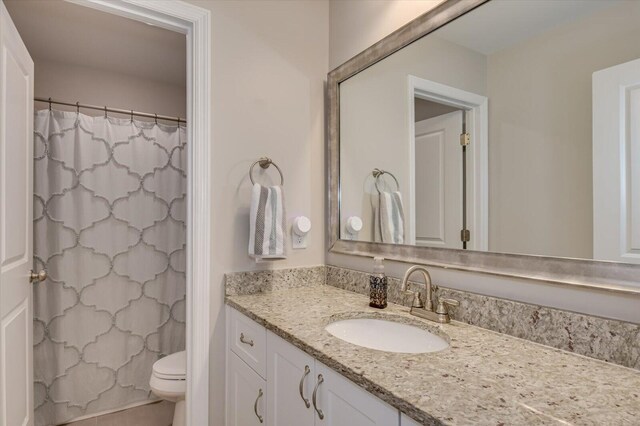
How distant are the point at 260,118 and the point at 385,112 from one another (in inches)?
22.5

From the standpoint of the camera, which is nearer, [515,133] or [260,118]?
[515,133]

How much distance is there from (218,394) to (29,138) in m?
1.44

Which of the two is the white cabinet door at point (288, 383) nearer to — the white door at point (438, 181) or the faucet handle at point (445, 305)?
the faucet handle at point (445, 305)

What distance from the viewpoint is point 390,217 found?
1518 mm

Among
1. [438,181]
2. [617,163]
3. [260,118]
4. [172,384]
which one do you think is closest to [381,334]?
[438,181]

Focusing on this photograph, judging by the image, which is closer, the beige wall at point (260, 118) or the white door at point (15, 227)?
the white door at point (15, 227)

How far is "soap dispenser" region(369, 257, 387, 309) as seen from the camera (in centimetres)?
133

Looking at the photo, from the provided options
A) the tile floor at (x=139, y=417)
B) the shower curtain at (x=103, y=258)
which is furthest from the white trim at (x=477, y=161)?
the tile floor at (x=139, y=417)

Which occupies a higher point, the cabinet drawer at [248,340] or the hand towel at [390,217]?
the hand towel at [390,217]

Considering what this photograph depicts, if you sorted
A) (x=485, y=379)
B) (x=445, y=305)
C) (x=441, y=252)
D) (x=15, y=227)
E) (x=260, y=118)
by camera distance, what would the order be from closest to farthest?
(x=485, y=379)
(x=445, y=305)
(x=441, y=252)
(x=15, y=227)
(x=260, y=118)

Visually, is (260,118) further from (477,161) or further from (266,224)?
(477,161)

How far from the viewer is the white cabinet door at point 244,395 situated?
1.23 m

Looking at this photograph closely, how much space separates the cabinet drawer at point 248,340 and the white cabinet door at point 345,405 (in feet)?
1.17

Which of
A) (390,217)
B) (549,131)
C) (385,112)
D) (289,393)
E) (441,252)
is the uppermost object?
(385,112)
